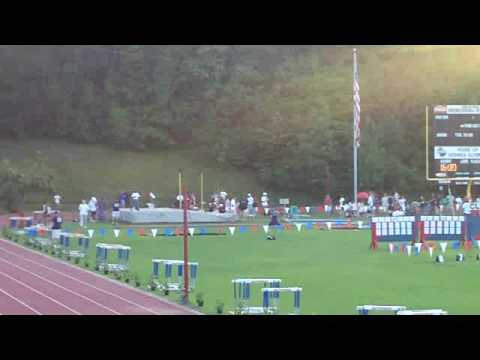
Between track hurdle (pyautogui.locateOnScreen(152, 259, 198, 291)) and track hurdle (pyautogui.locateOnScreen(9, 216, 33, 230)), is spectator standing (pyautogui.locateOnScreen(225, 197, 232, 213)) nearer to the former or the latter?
track hurdle (pyautogui.locateOnScreen(9, 216, 33, 230))

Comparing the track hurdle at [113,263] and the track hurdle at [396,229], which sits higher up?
the track hurdle at [396,229]

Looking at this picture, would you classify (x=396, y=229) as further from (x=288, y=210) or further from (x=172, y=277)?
(x=288, y=210)

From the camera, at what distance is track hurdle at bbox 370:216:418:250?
95.5 ft

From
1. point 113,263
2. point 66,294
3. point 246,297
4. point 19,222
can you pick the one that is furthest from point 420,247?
point 19,222

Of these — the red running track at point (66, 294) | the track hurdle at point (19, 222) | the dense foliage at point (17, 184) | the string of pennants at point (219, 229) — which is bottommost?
the red running track at point (66, 294)

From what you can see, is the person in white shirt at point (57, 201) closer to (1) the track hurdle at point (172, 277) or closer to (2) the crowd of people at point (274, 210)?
(2) the crowd of people at point (274, 210)

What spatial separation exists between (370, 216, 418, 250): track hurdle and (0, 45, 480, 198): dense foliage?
25295 mm

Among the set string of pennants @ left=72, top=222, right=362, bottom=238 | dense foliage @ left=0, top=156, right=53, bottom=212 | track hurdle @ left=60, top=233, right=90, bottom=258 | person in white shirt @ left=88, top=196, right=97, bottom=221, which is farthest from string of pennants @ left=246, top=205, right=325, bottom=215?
track hurdle @ left=60, top=233, right=90, bottom=258

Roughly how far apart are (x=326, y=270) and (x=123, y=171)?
121 ft

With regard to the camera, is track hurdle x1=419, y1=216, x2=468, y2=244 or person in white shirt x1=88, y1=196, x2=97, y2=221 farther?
person in white shirt x1=88, y1=196, x2=97, y2=221

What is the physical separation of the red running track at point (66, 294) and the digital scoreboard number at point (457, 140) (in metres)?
12.3

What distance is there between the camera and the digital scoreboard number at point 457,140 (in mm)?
28922

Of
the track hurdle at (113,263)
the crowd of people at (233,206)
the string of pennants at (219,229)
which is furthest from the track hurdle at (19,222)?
the track hurdle at (113,263)

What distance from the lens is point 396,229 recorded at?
29391 mm
